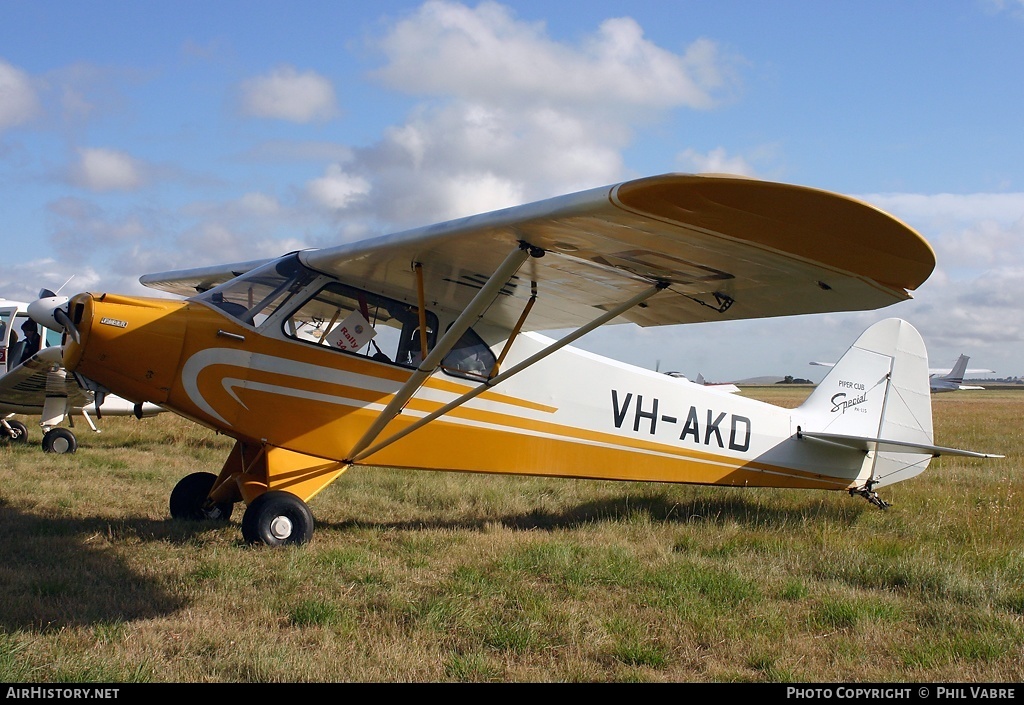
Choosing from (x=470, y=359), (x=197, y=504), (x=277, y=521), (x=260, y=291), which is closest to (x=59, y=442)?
(x=197, y=504)

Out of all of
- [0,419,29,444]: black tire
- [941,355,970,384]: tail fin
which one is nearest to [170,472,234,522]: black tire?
[0,419,29,444]: black tire

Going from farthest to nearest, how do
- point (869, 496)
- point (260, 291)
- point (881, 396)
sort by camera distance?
point (881, 396), point (869, 496), point (260, 291)

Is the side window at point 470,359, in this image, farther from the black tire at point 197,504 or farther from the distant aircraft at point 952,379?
the distant aircraft at point 952,379

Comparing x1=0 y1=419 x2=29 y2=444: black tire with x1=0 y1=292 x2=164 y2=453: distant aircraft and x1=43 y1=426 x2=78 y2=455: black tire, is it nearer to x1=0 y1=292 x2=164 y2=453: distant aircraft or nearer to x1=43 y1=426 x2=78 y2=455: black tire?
x1=0 y1=292 x2=164 y2=453: distant aircraft

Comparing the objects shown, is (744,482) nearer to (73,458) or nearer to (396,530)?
(396,530)

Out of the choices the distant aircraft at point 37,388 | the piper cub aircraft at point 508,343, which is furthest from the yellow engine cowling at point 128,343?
the distant aircraft at point 37,388

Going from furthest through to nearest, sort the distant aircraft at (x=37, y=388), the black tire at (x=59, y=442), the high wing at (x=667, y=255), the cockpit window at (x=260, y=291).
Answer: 1. the black tire at (x=59, y=442)
2. the distant aircraft at (x=37, y=388)
3. the cockpit window at (x=260, y=291)
4. the high wing at (x=667, y=255)

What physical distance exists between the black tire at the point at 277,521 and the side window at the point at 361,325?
127 centimetres

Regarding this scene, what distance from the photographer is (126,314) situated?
221 inches

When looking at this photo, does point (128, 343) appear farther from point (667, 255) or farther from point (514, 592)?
point (667, 255)

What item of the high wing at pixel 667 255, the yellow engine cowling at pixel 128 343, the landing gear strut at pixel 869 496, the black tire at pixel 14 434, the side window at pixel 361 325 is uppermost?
the high wing at pixel 667 255

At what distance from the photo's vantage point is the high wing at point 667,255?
140 inches

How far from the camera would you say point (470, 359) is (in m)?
6.90

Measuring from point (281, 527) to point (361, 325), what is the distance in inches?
67.4
